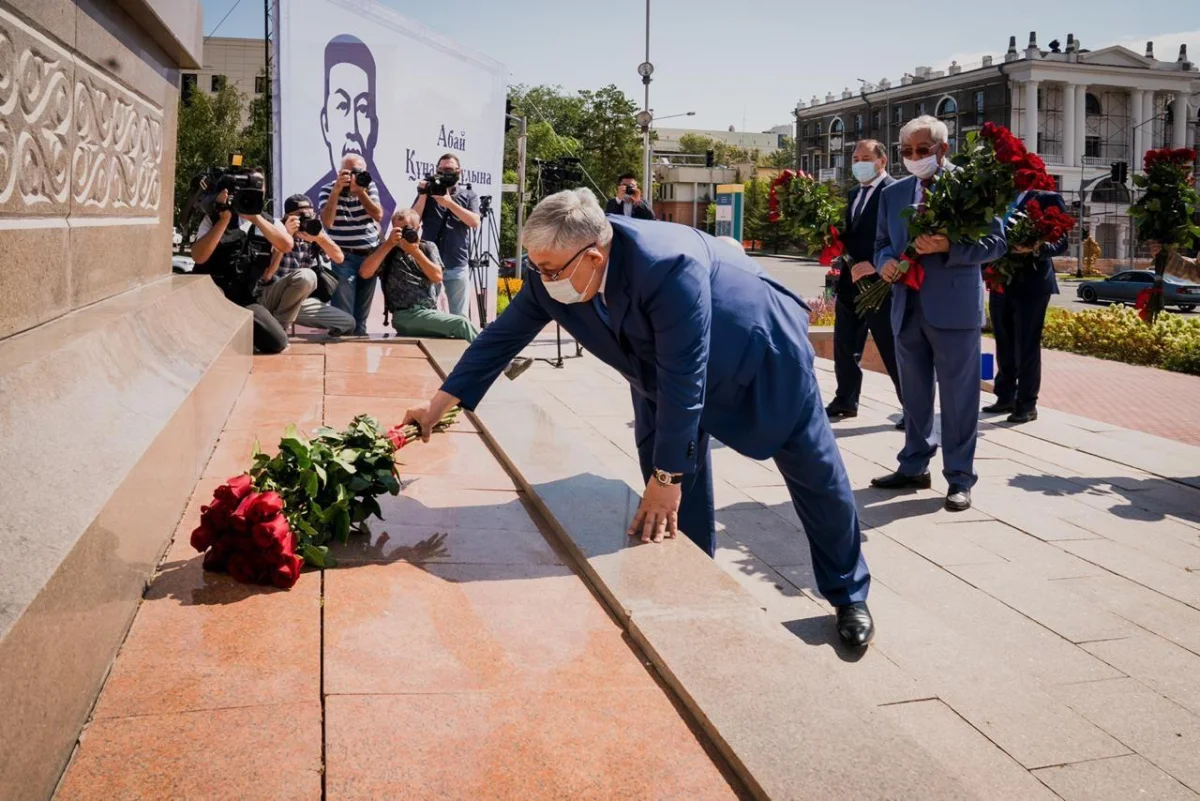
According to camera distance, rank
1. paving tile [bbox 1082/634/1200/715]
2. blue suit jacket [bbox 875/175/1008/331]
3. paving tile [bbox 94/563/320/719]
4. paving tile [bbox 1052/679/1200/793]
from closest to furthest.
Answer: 1. paving tile [bbox 94/563/320/719]
2. paving tile [bbox 1052/679/1200/793]
3. paving tile [bbox 1082/634/1200/715]
4. blue suit jacket [bbox 875/175/1008/331]

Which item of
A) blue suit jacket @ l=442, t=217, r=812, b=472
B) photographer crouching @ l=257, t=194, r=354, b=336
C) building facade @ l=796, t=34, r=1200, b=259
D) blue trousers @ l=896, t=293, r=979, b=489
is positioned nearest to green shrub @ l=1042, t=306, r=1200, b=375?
blue trousers @ l=896, t=293, r=979, b=489

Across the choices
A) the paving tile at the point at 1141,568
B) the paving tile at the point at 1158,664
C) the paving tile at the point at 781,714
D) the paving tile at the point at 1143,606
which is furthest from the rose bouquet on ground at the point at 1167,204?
the paving tile at the point at 781,714

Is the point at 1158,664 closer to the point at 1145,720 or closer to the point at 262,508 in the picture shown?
the point at 1145,720

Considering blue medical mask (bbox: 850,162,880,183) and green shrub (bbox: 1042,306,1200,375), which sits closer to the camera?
blue medical mask (bbox: 850,162,880,183)

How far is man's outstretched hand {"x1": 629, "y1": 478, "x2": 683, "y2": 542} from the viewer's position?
3.42m

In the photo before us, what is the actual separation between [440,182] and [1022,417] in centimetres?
564

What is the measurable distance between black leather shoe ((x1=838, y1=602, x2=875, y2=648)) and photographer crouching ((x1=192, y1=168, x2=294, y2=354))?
4.71 metres

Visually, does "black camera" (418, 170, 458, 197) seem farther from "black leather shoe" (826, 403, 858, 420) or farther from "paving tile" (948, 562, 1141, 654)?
"paving tile" (948, 562, 1141, 654)

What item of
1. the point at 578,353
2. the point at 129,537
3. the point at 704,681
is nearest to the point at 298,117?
the point at 578,353

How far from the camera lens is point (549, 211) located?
3268 millimetres

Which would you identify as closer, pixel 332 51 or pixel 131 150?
pixel 131 150

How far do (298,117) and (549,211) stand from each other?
752 centimetres

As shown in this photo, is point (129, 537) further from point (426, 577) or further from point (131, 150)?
point (131, 150)

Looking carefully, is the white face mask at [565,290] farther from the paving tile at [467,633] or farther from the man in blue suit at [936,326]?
the man in blue suit at [936,326]
